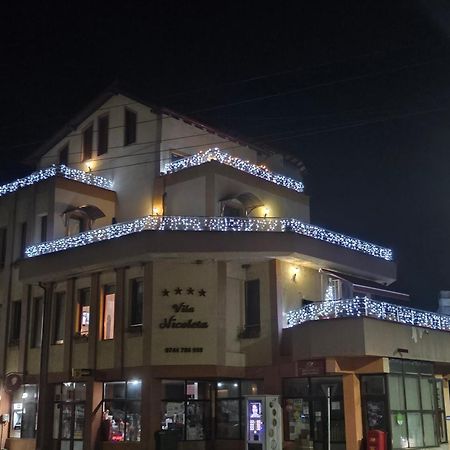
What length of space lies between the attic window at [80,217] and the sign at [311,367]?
11.8 m

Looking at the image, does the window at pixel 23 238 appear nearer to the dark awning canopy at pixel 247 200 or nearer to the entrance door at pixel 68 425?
the entrance door at pixel 68 425

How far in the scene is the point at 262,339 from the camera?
25.3 m

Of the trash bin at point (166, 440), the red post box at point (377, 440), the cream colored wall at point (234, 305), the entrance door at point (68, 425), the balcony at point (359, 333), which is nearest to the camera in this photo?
the red post box at point (377, 440)

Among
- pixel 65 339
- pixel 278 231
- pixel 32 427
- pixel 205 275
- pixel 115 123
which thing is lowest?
pixel 32 427

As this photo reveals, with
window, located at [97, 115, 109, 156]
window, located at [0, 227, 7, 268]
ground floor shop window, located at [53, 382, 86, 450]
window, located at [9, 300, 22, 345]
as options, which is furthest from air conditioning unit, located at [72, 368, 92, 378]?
window, located at [97, 115, 109, 156]

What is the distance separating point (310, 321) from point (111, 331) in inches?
333

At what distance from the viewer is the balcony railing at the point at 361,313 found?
2308cm

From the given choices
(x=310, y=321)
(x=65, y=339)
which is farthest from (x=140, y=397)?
(x=310, y=321)

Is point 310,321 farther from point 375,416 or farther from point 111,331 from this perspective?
point 111,331

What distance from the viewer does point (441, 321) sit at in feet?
87.7

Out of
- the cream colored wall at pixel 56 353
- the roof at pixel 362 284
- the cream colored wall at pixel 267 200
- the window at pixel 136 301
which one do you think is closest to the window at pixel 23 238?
the cream colored wall at pixel 56 353

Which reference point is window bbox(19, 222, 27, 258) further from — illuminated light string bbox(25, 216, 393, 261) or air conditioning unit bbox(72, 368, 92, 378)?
air conditioning unit bbox(72, 368, 92, 378)

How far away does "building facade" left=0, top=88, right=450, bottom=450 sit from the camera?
76.7 ft

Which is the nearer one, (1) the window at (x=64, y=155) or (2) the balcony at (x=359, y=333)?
(2) the balcony at (x=359, y=333)
